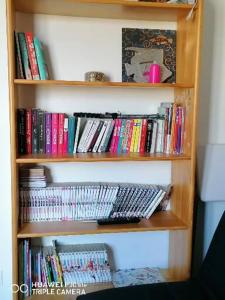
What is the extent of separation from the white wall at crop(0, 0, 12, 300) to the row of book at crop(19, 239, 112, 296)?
0.57ft

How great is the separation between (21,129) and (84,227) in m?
0.63

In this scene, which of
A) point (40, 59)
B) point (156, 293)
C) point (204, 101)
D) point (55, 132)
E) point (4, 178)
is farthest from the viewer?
point (204, 101)

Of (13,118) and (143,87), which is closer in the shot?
(13,118)

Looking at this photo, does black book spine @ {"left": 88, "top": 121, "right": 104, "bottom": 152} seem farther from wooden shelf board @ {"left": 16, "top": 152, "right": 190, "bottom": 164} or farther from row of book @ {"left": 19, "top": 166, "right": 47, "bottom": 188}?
row of book @ {"left": 19, "top": 166, "right": 47, "bottom": 188}

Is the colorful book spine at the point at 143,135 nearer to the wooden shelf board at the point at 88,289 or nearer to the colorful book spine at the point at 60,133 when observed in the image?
the colorful book spine at the point at 60,133

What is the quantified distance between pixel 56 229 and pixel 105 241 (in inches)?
17.1

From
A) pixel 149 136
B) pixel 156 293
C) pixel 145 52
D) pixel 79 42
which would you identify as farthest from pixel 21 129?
pixel 156 293

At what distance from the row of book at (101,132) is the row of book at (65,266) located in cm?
61

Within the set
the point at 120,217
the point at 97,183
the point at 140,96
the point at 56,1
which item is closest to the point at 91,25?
the point at 56,1

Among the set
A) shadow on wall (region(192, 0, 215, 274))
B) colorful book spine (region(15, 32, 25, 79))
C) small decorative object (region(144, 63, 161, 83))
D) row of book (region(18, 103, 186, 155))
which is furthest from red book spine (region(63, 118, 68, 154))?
shadow on wall (region(192, 0, 215, 274))

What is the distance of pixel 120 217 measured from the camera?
71.5 inches

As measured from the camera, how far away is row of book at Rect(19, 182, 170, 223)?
1.74 metres

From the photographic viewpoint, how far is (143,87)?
5.52 feet

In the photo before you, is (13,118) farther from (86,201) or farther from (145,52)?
(145,52)
